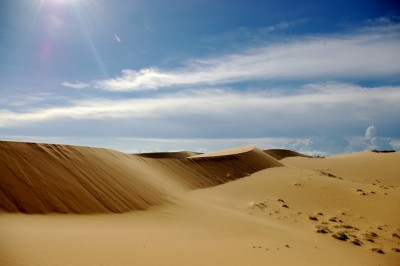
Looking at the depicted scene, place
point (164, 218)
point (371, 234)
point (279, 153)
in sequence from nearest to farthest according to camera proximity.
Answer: point (164, 218) → point (371, 234) → point (279, 153)

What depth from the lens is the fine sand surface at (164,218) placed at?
8930 millimetres

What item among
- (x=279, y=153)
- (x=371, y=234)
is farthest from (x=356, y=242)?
(x=279, y=153)

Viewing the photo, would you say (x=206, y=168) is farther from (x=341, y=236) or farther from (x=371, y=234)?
(x=341, y=236)

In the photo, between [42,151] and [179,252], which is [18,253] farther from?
[42,151]

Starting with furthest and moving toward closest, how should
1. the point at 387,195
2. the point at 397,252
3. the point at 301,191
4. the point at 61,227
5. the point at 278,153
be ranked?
the point at 278,153 < the point at 301,191 < the point at 387,195 < the point at 397,252 < the point at 61,227

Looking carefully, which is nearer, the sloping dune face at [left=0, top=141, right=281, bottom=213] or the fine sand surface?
the fine sand surface

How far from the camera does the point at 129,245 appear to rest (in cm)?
935

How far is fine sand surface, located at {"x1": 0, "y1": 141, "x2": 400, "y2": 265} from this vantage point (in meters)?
8.93

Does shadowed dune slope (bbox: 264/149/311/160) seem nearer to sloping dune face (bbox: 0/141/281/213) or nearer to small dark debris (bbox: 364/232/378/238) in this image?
sloping dune face (bbox: 0/141/281/213)

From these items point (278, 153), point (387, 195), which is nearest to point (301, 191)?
point (387, 195)

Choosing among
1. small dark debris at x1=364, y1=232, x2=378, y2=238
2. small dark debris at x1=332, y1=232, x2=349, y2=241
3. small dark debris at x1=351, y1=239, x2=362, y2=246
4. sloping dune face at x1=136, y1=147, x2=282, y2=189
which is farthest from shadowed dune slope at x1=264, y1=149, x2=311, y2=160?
small dark debris at x1=351, y1=239, x2=362, y2=246

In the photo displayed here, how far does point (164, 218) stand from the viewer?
1481cm

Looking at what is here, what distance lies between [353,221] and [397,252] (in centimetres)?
489

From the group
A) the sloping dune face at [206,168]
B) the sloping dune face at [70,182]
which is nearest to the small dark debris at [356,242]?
the sloping dune face at [70,182]
